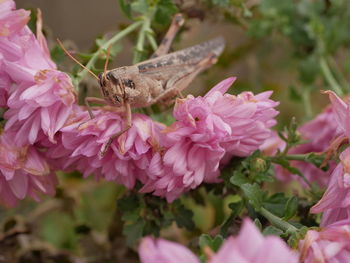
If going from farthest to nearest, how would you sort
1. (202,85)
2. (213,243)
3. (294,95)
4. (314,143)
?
(202,85)
(294,95)
(314,143)
(213,243)

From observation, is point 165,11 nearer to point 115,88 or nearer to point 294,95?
point 115,88

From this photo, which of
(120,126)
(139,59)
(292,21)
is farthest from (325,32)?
(120,126)

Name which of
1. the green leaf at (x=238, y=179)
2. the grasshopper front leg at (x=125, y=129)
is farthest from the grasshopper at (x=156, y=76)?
the green leaf at (x=238, y=179)

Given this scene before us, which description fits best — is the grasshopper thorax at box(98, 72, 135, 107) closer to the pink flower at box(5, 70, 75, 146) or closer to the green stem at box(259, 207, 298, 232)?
the pink flower at box(5, 70, 75, 146)

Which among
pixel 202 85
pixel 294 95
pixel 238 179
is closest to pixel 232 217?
pixel 238 179

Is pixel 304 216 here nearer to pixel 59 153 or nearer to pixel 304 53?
pixel 59 153

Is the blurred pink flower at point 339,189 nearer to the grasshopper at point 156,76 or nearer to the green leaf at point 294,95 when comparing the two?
the grasshopper at point 156,76
